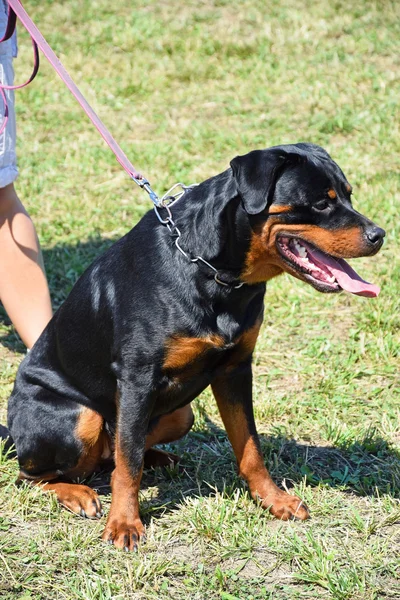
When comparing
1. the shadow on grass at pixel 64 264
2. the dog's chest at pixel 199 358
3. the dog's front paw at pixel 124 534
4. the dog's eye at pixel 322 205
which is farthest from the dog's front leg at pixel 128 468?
the shadow on grass at pixel 64 264

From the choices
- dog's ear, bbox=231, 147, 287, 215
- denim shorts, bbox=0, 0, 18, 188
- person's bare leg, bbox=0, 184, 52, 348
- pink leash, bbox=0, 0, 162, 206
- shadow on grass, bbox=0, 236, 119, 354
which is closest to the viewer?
dog's ear, bbox=231, 147, 287, 215

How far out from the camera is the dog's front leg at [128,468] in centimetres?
318

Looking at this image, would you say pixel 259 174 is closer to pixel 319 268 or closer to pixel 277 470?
pixel 319 268

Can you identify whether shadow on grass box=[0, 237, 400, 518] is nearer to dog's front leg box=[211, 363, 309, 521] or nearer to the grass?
the grass

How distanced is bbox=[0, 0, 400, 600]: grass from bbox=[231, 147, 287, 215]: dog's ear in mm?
→ 1345

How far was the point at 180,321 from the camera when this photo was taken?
3.09 meters

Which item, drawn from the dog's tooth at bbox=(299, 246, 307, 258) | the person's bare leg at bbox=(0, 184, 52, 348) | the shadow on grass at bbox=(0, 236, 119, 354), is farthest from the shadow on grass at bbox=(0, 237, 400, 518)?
the shadow on grass at bbox=(0, 236, 119, 354)

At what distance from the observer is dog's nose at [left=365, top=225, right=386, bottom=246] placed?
300 cm

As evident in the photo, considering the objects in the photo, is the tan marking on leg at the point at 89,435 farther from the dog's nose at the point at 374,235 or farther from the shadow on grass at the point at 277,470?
the dog's nose at the point at 374,235

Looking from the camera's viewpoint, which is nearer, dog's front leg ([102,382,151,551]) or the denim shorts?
dog's front leg ([102,382,151,551])

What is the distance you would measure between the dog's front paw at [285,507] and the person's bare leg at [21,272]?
164cm

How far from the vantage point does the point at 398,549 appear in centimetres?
324

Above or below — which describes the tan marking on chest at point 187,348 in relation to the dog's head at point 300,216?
below

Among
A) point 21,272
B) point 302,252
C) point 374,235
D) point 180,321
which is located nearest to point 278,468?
point 180,321
